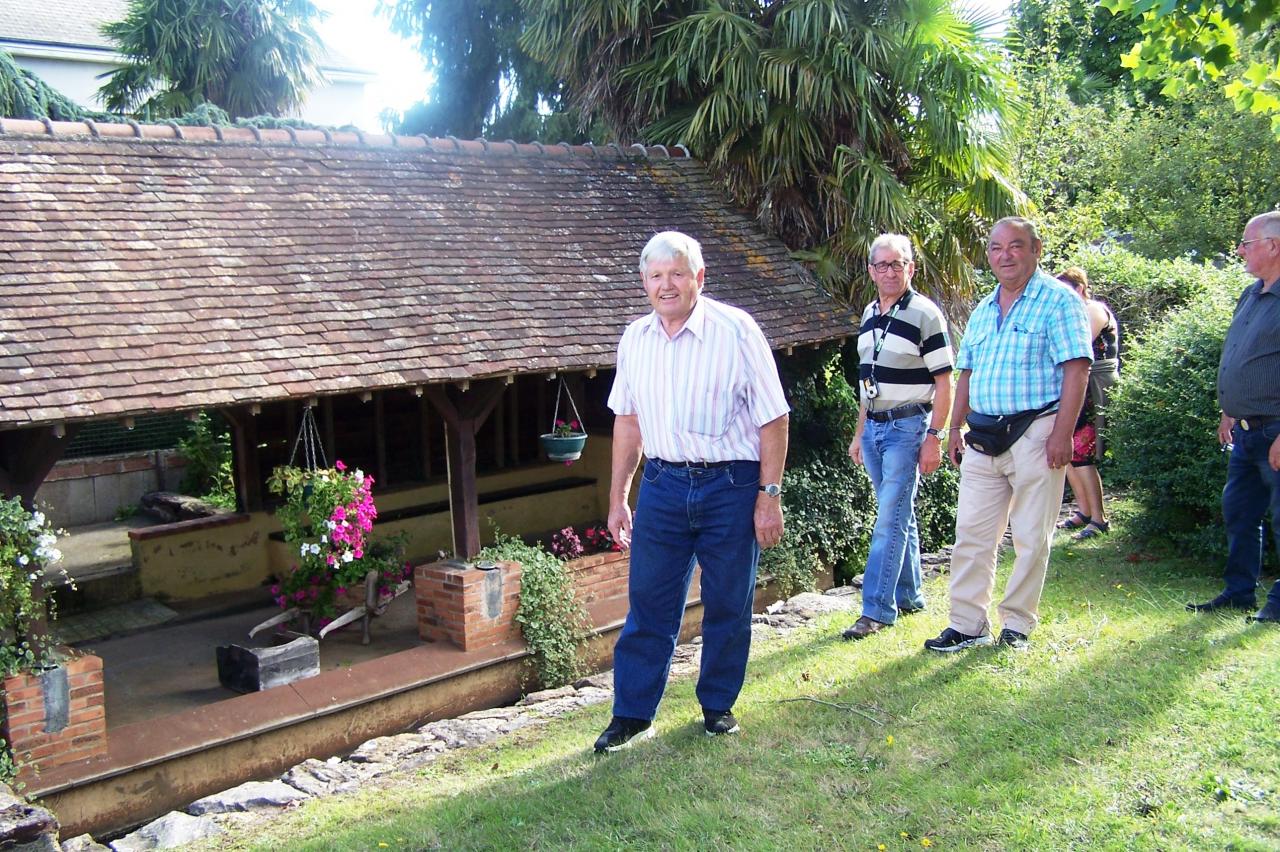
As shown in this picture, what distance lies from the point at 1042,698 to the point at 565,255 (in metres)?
5.71

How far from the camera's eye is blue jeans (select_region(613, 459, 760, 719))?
4160mm

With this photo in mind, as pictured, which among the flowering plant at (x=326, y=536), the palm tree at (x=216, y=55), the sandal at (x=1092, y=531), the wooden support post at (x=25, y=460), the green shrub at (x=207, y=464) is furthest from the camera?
the palm tree at (x=216, y=55)

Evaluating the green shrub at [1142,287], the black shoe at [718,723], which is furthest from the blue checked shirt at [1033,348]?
the green shrub at [1142,287]

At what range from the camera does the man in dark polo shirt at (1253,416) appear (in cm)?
547

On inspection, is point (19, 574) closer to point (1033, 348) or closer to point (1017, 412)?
point (1017, 412)

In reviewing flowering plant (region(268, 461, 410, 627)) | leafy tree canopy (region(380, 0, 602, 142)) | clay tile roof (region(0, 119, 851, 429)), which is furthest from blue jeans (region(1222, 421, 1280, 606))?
leafy tree canopy (region(380, 0, 602, 142))

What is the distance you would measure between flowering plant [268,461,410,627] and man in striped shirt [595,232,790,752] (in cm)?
356

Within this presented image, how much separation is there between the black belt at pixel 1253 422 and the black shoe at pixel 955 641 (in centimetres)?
177

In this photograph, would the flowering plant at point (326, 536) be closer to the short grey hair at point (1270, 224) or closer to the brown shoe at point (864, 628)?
the brown shoe at point (864, 628)

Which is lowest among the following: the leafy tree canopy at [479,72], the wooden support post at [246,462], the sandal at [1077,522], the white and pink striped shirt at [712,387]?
the sandal at [1077,522]

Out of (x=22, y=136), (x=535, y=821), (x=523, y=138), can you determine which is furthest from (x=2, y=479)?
(x=523, y=138)

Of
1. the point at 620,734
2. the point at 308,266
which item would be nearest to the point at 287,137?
the point at 308,266

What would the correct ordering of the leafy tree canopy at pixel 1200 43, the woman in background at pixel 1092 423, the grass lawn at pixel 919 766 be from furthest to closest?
the woman in background at pixel 1092 423 → the leafy tree canopy at pixel 1200 43 → the grass lawn at pixel 919 766

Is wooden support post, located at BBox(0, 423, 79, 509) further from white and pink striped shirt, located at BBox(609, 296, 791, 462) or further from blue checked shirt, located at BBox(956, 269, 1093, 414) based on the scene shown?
blue checked shirt, located at BBox(956, 269, 1093, 414)
